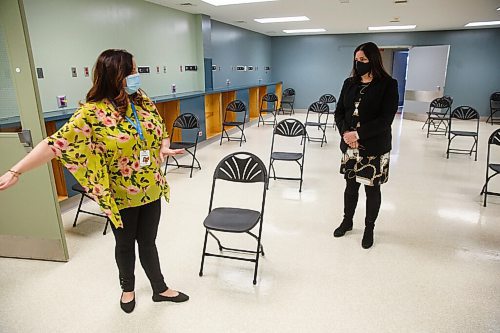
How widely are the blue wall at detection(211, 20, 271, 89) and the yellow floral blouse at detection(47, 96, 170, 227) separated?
6.29m

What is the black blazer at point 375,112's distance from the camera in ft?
7.89

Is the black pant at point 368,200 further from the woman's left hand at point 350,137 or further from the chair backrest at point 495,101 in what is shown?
the chair backrest at point 495,101

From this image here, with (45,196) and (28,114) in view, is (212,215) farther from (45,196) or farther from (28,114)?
(28,114)

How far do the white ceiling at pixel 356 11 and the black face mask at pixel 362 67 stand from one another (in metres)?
3.48

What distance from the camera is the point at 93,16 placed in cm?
445

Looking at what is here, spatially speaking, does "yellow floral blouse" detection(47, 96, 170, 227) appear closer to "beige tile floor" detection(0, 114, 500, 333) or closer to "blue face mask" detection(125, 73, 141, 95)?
"blue face mask" detection(125, 73, 141, 95)

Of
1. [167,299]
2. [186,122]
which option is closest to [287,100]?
[186,122]

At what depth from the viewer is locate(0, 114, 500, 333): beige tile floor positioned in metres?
2.01

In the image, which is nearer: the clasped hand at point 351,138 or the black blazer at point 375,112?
the black blazer at point 375,112

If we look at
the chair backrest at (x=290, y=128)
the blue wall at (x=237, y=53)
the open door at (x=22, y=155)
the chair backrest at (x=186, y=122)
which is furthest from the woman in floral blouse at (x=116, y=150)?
the blue wall at (x=237, y=53)

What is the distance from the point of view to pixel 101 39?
4637mm

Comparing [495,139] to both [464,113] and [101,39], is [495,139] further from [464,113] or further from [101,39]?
[101,39]

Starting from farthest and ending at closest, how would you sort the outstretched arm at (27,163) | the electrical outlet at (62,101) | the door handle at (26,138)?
the electrical outlet at (62,101), the door handle at (26,138), the outstretched arm at (27,163)

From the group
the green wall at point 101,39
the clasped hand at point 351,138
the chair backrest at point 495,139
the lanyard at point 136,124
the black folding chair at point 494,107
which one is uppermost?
the green wall at point 101,39
